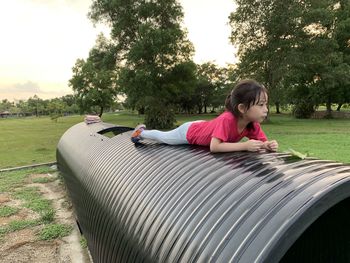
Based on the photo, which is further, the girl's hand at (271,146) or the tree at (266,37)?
the tree at (266,37)

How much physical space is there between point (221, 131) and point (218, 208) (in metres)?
1.17

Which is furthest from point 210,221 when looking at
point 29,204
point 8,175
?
point 8,175

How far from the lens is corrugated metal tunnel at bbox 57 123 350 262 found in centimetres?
173

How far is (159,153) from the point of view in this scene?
3.91 meters

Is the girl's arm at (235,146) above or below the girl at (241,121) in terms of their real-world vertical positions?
below

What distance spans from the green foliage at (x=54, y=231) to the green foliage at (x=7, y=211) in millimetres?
1213

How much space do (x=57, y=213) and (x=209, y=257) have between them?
6.16 m

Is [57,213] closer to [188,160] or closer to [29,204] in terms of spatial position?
[29,204]

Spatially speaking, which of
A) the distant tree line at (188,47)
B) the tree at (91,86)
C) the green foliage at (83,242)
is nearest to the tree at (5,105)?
the tree at (91,86)

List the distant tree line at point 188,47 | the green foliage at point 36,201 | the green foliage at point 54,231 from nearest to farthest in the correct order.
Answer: the green foliage at point 54,231
the green foliage at point 36,201
the distant tree line at point 188,47

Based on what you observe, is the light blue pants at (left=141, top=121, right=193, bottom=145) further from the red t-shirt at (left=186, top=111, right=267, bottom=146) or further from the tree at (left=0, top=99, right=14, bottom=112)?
the tree at (left=0, top=99, right=14, bottom=112)

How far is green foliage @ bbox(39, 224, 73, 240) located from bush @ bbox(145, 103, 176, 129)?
2331 centimetres

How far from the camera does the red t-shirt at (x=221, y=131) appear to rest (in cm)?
330

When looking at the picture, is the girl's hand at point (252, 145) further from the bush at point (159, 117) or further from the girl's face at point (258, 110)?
the bush at point (159, 117)
